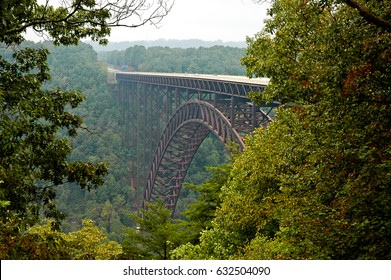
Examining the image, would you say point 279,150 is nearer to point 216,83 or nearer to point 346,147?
point 346,147

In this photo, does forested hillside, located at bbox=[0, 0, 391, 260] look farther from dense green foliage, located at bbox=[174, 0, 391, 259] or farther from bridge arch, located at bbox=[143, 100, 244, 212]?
bridge arch, located at bbox=[143, 100, 244, 212]

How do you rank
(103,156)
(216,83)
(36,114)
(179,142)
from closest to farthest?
(36,114) → (216,83) → (179,142) → (103,156)

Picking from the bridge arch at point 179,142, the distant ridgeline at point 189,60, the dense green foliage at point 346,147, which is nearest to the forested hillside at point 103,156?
the bridge arch at point 179,142

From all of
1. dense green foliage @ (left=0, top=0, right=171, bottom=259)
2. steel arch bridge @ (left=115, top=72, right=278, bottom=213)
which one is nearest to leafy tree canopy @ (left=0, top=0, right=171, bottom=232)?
dense green foliage @ (left=0, top=0, right=171, bottom=259)

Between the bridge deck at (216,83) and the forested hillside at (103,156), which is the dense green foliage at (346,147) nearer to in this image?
the bridge deck at (216,83)

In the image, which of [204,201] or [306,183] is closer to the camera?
[306,183]

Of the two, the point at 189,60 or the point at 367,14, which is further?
the point at 189,60

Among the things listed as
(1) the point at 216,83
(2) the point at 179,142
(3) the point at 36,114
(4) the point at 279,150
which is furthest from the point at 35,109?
(2) the point at 179,142

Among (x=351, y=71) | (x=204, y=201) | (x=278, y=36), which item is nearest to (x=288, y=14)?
(x=278, y=36)

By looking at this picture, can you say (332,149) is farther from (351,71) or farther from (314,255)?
(314,255)
